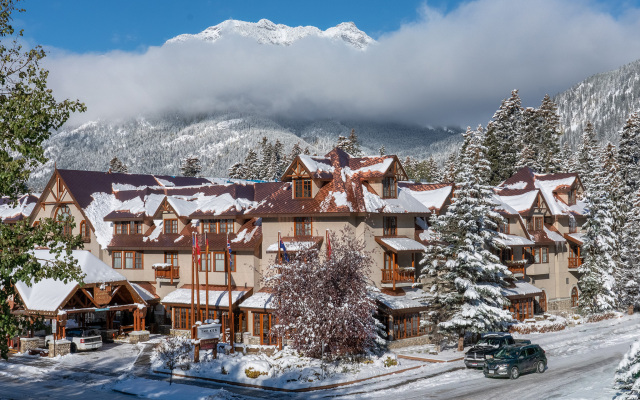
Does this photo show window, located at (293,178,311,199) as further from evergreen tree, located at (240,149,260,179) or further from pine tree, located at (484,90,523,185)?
evergreen tree, located at (240,149,260,179)

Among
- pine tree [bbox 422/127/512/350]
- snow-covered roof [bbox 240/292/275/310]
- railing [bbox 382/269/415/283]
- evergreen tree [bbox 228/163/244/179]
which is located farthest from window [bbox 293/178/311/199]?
evergreen tree [bbox 228/163/244/179]

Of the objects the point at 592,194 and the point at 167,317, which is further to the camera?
the point at 592,194

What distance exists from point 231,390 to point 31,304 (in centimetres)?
1911

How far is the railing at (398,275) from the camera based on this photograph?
45625 millimetres

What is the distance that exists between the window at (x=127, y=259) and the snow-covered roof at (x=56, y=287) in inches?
282

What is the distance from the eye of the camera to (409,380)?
110 feet

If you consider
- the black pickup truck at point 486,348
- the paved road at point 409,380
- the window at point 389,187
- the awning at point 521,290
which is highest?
the window at point 389,187

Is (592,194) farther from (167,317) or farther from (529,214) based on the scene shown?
(167,317)

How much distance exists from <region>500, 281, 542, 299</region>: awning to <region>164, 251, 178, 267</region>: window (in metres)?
26.2

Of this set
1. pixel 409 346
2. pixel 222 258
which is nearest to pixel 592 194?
pixel 409 346

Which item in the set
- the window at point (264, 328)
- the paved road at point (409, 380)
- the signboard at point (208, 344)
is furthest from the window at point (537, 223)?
the signboard at point (208, 344)

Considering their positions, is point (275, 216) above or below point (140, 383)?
above

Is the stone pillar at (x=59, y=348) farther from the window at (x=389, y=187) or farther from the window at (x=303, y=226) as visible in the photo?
the window at (x=389, y=187)

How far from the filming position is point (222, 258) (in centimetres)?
4997
